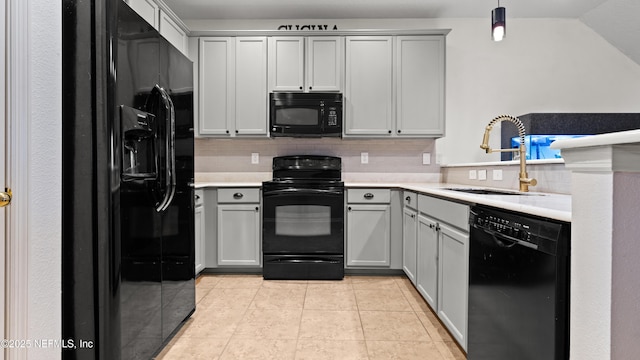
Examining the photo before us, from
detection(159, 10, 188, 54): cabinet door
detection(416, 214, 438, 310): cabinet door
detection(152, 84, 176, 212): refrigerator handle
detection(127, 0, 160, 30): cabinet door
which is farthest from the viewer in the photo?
detection(159, 10, 188, 54): cabinet door

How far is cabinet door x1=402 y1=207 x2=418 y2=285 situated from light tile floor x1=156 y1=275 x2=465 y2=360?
17 cm

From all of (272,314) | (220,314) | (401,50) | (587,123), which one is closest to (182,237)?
(220,314)

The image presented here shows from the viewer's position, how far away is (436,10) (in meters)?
3.64

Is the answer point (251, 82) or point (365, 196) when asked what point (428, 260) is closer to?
→ point (365, 196)

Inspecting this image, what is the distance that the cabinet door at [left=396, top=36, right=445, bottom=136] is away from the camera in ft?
11.4

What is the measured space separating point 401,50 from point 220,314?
302 cm

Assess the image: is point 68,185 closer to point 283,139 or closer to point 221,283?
point 221,283

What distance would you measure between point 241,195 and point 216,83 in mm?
1266

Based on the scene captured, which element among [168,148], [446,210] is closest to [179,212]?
[168,148]

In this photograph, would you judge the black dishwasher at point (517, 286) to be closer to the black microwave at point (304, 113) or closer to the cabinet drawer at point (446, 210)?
the cabinet drawer at point (446, 210)

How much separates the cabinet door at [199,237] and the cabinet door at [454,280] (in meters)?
2.13

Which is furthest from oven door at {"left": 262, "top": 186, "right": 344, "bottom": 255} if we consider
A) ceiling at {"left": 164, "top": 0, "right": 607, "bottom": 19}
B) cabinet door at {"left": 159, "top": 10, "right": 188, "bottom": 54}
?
ceiling at {"left": 164, "top": 0, "right": 607, "bottom": 19}

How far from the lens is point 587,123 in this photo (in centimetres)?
363
